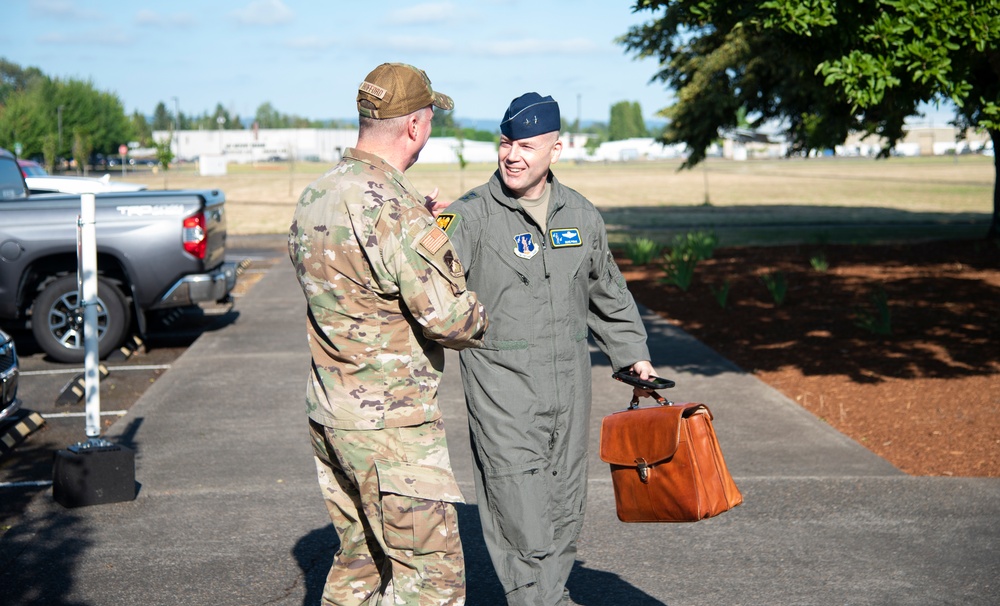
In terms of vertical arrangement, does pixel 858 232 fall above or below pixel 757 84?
below

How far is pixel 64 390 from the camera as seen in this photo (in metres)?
8.20

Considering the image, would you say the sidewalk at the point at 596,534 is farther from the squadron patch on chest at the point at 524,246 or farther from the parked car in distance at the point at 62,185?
the parked car in distance at the point at 62,185

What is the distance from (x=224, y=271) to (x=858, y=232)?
59.2ft

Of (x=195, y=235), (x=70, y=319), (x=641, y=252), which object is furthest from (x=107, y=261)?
A: (x=641, y=252)

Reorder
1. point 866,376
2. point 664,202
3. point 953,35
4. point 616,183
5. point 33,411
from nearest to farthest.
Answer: point 953,35, point 33,411, point 866,376, point 664,202, point 616,183

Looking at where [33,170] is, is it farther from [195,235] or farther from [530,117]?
[530,117]

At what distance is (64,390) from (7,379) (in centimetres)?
166

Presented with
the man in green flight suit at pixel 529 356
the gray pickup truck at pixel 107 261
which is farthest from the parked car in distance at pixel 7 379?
the man in green flight suit at pixel 529 356

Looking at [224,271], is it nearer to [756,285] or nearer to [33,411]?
[33,411]

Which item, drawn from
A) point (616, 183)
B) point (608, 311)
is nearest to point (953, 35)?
point (608, 311)

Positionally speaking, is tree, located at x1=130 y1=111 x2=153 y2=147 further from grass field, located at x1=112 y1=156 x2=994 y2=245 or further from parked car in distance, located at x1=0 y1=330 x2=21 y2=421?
parked car in distance, located at x1=0 y1=330 x2=21 y2=421

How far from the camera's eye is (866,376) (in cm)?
884

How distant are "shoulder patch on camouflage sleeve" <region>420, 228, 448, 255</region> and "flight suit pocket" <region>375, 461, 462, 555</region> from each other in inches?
25.0

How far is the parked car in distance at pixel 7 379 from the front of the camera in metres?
6.51
